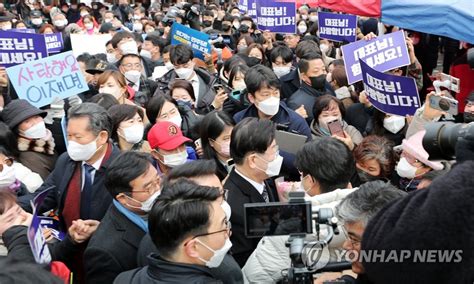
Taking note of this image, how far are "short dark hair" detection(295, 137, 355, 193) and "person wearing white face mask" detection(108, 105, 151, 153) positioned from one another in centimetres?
Result: 156

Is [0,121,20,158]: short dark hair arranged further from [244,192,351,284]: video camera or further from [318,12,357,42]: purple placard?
[318,12,357,42]: purple placard

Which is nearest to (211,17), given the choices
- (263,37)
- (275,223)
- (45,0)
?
(263,37)

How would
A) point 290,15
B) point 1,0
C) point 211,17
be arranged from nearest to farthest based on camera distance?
point 290,15, point 211,17, point 1,0

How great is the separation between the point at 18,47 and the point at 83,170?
10.4 ft

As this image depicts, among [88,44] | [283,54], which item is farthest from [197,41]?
[88,44]

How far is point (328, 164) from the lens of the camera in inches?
114

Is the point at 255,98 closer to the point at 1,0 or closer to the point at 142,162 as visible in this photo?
the point at 142,162

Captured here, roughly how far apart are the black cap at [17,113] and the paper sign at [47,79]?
25.6 inches

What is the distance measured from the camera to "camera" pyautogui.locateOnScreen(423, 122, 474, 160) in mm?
1562

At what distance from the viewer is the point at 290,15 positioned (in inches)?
334

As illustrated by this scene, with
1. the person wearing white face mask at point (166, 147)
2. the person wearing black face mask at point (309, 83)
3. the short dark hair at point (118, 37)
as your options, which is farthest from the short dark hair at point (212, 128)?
the short dark hair at point (118, 37)

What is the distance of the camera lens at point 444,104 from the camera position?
3932mm

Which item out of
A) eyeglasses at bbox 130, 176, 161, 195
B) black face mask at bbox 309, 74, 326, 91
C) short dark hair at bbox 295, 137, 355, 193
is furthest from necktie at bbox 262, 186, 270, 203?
black face mask at bbox 309, 74, 326, 91

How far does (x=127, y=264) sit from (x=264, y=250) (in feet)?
2.18
